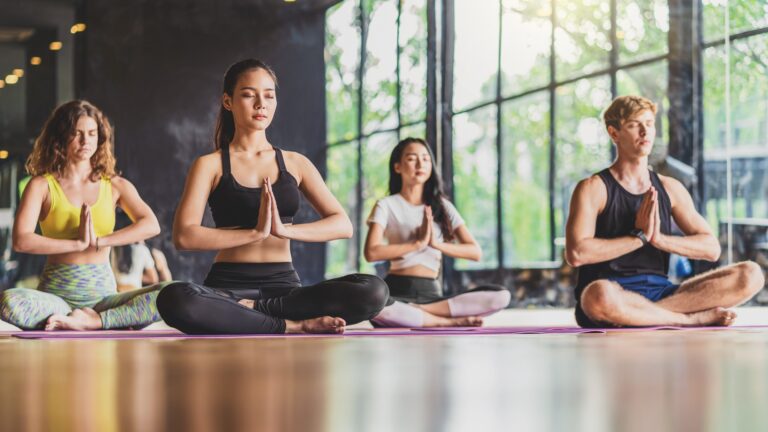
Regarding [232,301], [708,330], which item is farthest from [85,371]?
[708,330]

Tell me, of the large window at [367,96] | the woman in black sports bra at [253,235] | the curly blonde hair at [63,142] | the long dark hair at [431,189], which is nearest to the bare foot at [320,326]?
the woman in black sports bra at [253,235]

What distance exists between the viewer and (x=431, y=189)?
163 inches

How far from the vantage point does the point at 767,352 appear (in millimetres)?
1729

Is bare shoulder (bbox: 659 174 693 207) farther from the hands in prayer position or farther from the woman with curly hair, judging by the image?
the woman with curly hair

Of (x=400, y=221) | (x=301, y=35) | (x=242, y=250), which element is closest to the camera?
(x=242, y=250)

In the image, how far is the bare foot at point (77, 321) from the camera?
126 inches

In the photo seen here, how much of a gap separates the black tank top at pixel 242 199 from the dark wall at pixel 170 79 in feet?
14.2

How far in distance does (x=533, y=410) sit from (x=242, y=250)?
216 centimetres

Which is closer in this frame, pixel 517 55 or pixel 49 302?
pixel 49 302

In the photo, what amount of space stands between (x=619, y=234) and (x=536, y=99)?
304cm

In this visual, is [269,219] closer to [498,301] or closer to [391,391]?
[498,301]

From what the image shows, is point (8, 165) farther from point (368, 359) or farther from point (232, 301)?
point (368, 359)

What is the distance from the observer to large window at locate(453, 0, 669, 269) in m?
5.86

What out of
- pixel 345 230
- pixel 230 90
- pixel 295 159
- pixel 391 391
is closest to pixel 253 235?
pixel 345 230
